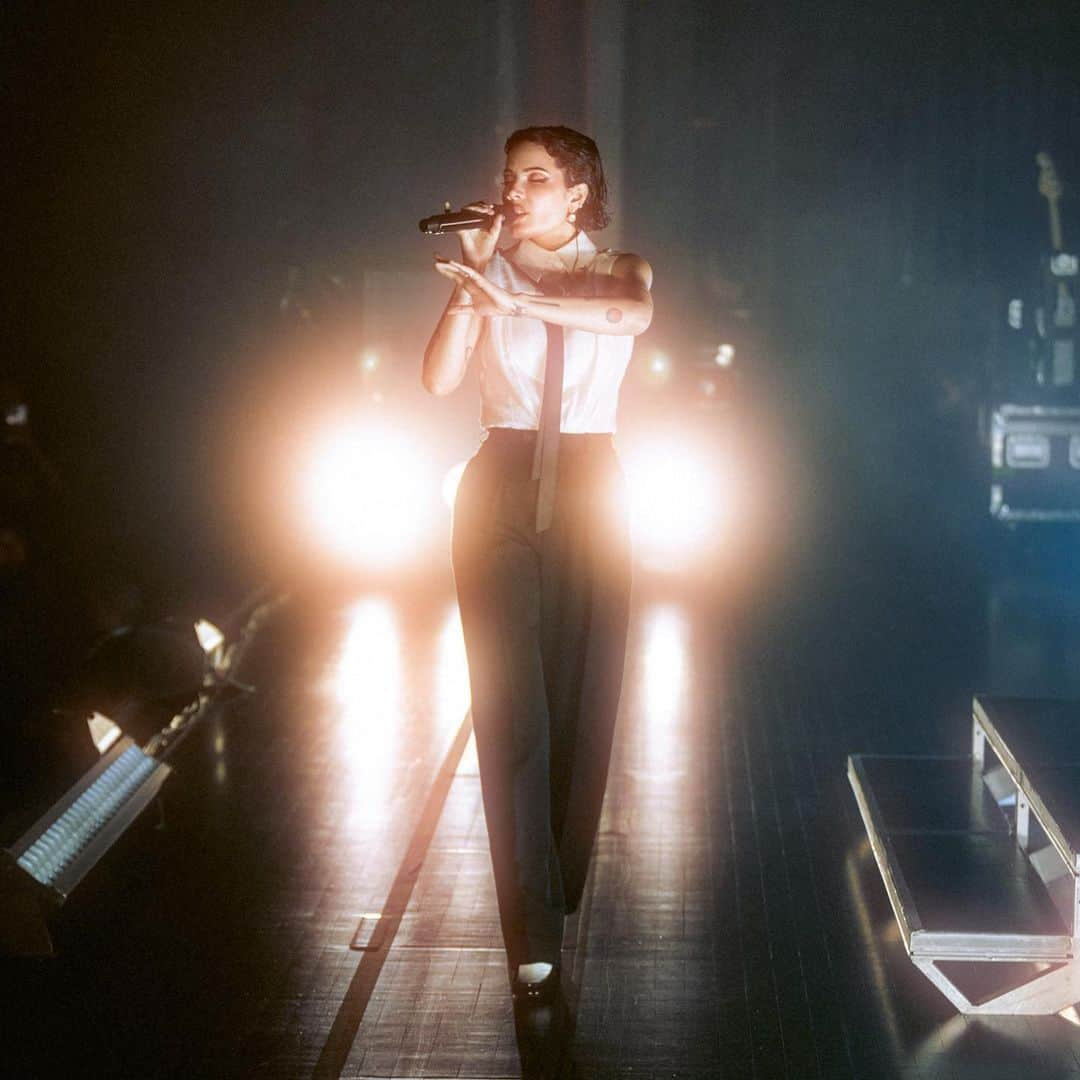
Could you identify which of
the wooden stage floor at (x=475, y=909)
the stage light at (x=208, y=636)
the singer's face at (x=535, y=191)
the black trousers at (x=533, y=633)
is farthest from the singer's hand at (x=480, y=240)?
the stage light at (x=208, y=636)

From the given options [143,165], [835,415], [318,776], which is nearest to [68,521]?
[143,165]

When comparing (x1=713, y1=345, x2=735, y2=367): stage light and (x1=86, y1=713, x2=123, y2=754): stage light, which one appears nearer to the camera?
(x1=86, y1=713, x2=123, y2=754): stage light

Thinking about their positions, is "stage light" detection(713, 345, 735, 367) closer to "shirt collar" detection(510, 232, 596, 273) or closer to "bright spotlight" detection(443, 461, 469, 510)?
"bright spotlight" detection(443, 461, 469, 510)

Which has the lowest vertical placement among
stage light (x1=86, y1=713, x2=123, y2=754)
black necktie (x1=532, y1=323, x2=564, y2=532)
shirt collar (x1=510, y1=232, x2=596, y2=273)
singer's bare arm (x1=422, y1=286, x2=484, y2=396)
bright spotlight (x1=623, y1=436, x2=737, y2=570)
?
stage light (x1=86, y1=713, x2=123, y2=754)

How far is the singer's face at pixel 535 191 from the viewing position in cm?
265

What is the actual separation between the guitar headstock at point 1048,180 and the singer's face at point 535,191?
716cm

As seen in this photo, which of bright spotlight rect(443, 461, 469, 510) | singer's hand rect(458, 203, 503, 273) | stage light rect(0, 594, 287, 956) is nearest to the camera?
singer's hand rect(458, 203, 503, 273)

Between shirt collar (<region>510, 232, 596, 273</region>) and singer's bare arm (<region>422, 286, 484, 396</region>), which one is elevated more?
shirt collar (<region>510, 232, 596, 273</region>)

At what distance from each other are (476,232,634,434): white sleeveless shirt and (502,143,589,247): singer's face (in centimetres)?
7

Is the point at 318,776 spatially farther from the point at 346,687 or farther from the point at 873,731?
the point at 873,731

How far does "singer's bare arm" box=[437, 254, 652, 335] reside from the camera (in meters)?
2.45

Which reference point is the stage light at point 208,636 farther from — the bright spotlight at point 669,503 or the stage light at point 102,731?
the bright spotlight at point 669,503

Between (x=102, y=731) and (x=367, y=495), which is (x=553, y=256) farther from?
(x=367, y=495)

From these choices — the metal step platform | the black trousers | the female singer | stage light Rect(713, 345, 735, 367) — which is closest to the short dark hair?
the female singer
